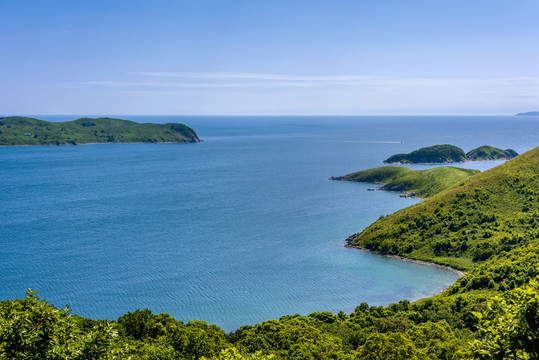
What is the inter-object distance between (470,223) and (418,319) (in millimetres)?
56222

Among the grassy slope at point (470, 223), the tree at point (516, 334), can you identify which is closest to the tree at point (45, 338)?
the tree at point (516, 334)

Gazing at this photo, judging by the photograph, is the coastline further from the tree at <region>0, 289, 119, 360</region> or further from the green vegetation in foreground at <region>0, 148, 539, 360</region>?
the tree at <region>0, 289, 119, 360</region>

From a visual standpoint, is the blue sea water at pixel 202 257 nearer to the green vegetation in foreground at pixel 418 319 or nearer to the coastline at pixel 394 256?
the coastline at pixel 394 256

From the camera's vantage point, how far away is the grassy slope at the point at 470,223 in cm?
9194

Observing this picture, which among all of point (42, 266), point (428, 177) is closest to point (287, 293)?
point (42, 266)

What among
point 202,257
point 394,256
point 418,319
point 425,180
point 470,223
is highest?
point 425,180

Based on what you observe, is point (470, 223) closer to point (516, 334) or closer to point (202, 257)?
point (202, 257)

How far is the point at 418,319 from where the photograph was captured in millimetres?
58031

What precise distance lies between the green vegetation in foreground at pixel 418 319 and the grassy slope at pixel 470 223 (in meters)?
0.26

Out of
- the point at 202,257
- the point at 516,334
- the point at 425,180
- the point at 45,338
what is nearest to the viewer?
the point at 516,334

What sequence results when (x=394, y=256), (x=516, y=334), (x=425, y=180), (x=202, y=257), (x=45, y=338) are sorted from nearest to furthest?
1. (x=516, y=334)
2. (x=45, y=338)
3. (x=202, y=257)
4. (x=394, y=256)
5. (x=425, y=180)

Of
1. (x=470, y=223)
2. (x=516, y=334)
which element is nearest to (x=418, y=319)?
(x=516, y=334)

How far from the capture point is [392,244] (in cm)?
10038

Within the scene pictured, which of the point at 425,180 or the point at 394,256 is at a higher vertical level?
the point at 425,180
